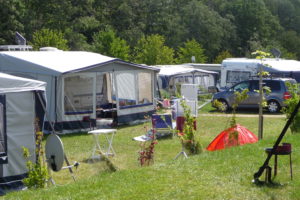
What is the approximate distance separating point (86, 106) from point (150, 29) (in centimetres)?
3562

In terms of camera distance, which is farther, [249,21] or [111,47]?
[249,21]

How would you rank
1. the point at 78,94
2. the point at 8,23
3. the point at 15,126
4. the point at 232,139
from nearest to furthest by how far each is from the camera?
the point at 15,126
the point at 232,139
the point at 78,94
the point at 8,23

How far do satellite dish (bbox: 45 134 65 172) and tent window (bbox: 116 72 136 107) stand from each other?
27.3 feet

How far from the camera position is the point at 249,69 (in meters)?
24.1

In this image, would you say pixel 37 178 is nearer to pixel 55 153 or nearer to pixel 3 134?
pixel 3 134

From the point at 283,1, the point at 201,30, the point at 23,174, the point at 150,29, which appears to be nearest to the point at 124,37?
the point at 150,29

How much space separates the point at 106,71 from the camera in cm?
1681

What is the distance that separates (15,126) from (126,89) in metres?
9.26

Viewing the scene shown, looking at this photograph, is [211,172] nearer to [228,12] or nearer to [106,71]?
[106,71]

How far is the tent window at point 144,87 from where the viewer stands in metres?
18.4

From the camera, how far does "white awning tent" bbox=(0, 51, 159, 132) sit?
15508 mm

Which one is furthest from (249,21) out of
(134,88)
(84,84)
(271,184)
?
(271,184)

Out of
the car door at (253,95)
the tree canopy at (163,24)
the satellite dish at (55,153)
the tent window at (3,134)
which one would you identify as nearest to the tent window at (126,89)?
the car door at (253,95)

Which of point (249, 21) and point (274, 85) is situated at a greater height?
point (249, 21)
